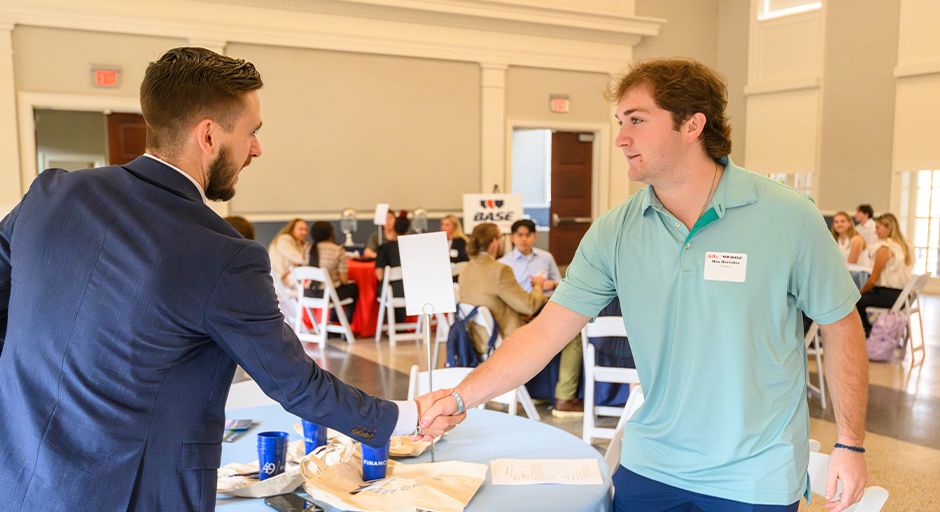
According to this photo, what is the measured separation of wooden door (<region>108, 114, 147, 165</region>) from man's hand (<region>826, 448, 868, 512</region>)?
870cm

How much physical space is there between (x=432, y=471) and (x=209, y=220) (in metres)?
0.92

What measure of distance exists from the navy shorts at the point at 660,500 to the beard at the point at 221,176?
111 cm

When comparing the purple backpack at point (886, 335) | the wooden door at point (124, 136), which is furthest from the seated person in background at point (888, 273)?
the wooden door at point (124, 136)

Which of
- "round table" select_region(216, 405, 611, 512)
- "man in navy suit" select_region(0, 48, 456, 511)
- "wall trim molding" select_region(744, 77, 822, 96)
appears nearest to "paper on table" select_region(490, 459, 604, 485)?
"round table" select_region(216, 405, 611, 512)

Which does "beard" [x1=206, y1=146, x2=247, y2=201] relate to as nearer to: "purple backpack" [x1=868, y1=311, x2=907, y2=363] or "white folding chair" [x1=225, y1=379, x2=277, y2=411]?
"white folding chair" [x1=225, y1=379, x2=277, y2=411]

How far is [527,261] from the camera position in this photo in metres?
5.97

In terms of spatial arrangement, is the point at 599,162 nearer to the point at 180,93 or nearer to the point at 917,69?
the point at 917,69

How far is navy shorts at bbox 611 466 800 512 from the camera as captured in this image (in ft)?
4.83

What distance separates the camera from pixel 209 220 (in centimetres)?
119

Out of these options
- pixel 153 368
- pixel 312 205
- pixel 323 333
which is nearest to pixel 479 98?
pixel 312 205

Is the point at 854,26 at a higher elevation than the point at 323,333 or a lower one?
higher

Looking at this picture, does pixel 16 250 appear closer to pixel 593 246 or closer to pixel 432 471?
pixel 432 471

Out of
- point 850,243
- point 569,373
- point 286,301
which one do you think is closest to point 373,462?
point 569,373

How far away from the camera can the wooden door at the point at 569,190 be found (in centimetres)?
1107
